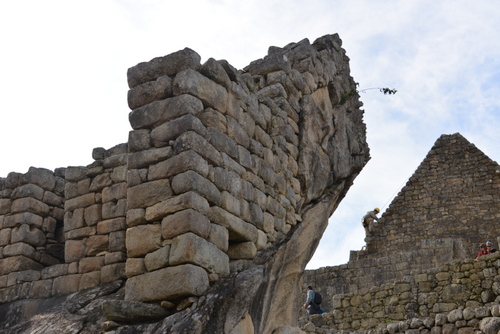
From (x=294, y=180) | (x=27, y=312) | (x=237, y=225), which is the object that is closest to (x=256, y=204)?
(x=237, y=225)

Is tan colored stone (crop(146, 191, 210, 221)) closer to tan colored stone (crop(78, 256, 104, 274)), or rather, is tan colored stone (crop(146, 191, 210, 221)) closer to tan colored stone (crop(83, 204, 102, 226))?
tan colored stone (crop(78, 256, 104, 274))

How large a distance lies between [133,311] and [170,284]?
392 mm

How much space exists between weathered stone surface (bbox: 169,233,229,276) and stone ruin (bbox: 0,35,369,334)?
12 mm

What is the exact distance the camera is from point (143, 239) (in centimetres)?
665

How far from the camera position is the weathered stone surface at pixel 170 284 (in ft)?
20.5

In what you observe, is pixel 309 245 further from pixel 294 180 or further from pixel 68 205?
pixel 68 205

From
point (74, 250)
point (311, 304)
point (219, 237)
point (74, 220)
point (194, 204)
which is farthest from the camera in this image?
point (311, 304)

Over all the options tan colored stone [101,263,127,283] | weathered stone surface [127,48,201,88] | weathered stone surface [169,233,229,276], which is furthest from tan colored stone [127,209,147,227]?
tan colored stone [101,263,127,283]

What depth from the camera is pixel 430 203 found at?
71.7 ft

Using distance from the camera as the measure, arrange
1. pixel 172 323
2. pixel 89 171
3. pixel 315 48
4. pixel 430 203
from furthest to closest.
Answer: pixel 430 203 → pixel 315 48 → pixel 89 171 → pixel 172 323

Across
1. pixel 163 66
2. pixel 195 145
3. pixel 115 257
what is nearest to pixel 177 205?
pixel 195 145

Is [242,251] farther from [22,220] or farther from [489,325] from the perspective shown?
[489,325]

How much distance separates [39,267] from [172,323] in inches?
153

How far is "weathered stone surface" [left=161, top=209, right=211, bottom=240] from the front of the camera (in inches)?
253
